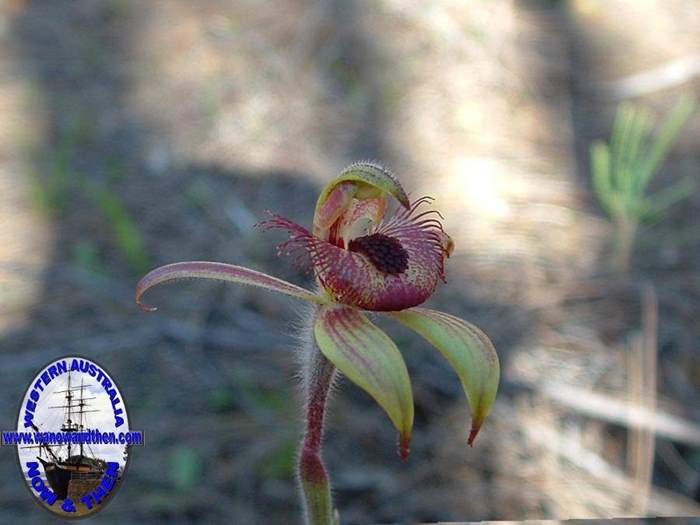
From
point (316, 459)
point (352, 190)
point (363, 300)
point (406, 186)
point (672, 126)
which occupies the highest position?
point (672, 126)

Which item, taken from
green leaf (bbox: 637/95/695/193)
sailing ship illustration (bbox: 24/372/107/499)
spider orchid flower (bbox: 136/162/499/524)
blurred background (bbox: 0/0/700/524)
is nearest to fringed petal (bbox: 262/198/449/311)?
spider orchid flower (bbox: 136/162/499/524)

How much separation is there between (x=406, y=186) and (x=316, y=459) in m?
1.52

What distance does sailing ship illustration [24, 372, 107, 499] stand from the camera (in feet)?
2.86

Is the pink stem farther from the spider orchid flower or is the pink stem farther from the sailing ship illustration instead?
the sailing ship illustration

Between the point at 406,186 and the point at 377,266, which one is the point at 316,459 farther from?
the point at 406,186

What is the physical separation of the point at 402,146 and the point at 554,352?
0.82 meters

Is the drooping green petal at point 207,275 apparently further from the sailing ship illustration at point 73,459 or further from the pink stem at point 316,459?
the sailing ship illustration at point 73,459

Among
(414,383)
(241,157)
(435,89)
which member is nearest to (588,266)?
(414,383)

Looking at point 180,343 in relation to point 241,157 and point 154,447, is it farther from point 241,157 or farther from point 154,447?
point 241,157

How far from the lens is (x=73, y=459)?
0.88m

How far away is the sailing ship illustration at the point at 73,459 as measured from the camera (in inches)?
34.4

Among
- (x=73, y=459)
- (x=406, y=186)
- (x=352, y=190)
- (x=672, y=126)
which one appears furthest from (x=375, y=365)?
(x=672, y=126)

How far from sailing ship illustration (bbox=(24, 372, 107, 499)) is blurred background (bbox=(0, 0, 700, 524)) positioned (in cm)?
62

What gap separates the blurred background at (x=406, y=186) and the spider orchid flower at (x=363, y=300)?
856 millimetres
